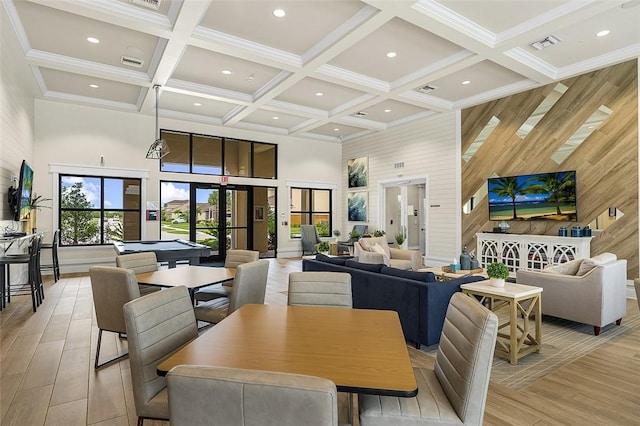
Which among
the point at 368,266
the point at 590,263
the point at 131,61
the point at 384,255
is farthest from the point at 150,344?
the point at 131,61

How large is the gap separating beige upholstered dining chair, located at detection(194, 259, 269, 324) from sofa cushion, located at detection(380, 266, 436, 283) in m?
1.41

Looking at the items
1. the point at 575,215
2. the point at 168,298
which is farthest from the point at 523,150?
the point at 168,298

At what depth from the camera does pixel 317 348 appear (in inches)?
66.6

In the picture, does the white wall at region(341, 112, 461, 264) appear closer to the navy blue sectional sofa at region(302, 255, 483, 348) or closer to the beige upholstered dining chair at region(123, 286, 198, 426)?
the navy blue sectional sofa at region(302, 255, 483, 348)

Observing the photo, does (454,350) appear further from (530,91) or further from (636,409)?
(530,91)

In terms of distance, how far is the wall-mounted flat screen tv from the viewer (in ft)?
21.2

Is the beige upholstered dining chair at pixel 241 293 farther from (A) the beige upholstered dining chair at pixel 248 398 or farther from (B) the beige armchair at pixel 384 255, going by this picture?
(B) the beige armchair at pixel 384 255

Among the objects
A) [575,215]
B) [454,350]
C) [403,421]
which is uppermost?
[575,215]

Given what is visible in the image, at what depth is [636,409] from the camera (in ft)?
8.32

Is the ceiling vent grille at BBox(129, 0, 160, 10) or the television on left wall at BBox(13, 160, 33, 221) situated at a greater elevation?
the ceiling vent grille at BBox(129, 0, 160, 10)

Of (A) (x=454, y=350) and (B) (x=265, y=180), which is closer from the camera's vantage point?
(A) (x=454, y=350)

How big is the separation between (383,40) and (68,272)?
8.08 metres

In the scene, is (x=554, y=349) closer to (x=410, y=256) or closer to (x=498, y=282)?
(x=498, y=282)

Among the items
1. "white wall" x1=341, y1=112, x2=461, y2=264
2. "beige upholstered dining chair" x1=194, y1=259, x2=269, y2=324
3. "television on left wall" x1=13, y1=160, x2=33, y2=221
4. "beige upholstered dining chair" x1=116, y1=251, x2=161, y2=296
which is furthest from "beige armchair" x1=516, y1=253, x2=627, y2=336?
"television on left wall" x1=13, y1=160, x2=33, y2=221
